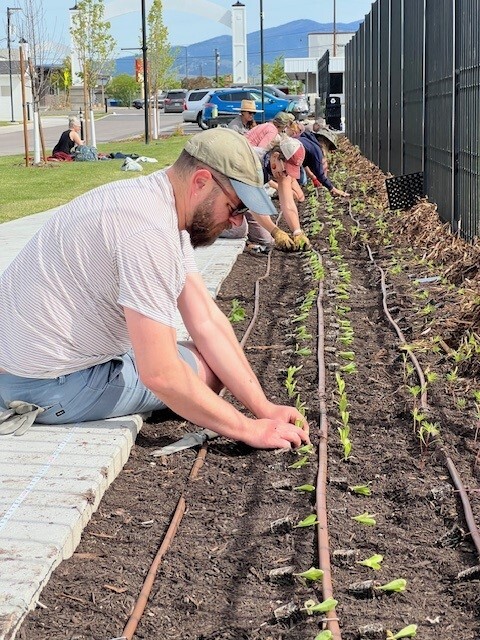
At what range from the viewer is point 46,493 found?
397 centimetres

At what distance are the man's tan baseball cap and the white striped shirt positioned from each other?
0.81ft

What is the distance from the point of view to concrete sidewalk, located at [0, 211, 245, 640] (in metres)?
3.28

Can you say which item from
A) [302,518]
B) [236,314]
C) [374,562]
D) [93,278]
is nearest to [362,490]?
[302,518]

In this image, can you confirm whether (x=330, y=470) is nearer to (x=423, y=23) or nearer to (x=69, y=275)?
(x=69, y=275)

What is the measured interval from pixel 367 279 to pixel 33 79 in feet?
61.6

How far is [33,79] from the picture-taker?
25859mm

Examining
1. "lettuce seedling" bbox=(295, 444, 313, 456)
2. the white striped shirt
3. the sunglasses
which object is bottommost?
"lettuce seedling" bbox=(295, 444, 313, 456)

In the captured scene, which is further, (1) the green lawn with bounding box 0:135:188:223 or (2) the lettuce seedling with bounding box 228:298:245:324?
(1) the green lawn with bounding box 0:135:188:223

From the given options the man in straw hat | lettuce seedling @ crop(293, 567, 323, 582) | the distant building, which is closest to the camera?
lettuce seedling @ crop(293, 567, 323, 582)

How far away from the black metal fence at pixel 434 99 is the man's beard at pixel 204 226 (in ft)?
19.7

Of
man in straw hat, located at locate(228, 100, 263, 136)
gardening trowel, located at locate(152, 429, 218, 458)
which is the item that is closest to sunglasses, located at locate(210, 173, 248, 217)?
gardening trowel, located at locate(152, 429, 218, 458)

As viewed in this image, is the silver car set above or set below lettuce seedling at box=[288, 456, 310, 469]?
above

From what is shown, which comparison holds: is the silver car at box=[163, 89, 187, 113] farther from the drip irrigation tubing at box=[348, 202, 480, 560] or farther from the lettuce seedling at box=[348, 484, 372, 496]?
the lettuce seedling at box=[348, 484, 372, 496]

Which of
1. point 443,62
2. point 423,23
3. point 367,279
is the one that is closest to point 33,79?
point 423,23
